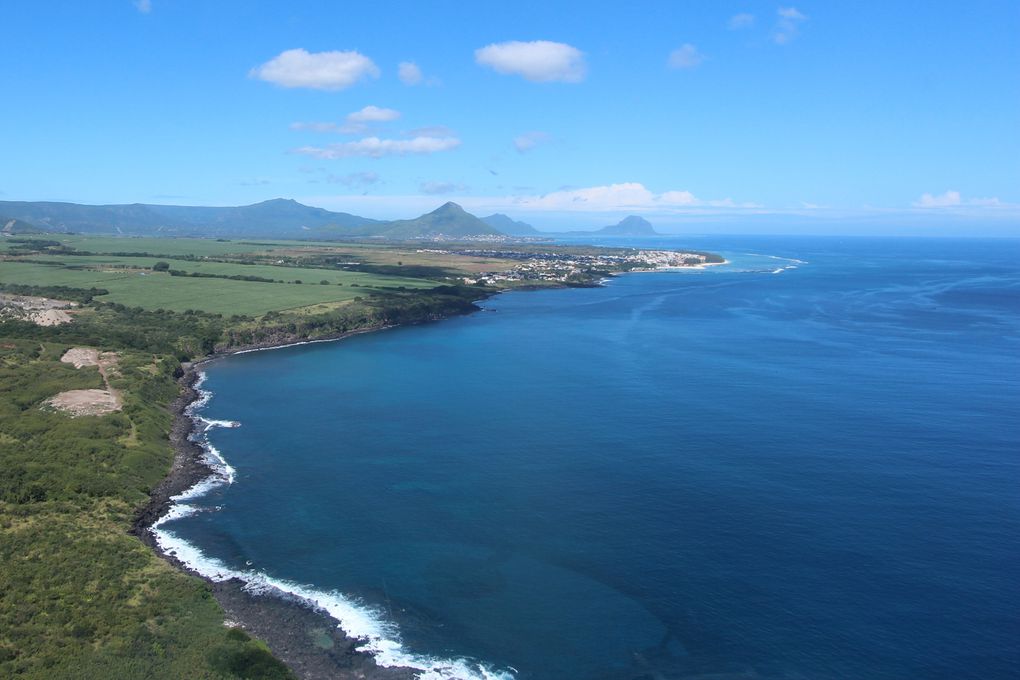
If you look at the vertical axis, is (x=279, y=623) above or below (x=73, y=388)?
below

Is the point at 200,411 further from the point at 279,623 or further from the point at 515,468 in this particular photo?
the point at 279,623

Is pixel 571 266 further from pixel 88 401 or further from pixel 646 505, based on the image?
pixel 646 505

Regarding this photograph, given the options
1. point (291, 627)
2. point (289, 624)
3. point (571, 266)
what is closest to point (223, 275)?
point (571, 266)

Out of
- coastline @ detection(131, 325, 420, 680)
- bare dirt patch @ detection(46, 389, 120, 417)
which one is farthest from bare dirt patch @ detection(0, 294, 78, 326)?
coastline @ detection(131, 325, 420, 680)

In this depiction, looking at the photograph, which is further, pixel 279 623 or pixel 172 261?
pixel 172 261

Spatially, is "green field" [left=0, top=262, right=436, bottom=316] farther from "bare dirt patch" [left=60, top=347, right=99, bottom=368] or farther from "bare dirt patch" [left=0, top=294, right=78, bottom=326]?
"bare dirt patch" [left=60, top=347, right=99, bottom=368]

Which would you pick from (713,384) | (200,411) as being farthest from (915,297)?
(200,411)

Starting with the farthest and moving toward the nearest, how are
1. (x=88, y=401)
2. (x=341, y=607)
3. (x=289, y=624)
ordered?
(x=88, y=401) < (x=341, y=607) < (x=289, y=624)
